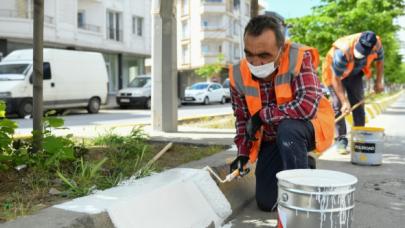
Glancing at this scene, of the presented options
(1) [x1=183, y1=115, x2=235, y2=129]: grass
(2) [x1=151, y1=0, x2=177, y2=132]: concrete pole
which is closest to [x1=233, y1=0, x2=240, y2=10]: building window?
(1) [x1=183, y1=115, x2=235, y2=129]: grass

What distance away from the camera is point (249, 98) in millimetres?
3654

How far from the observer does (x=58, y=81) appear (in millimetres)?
17016

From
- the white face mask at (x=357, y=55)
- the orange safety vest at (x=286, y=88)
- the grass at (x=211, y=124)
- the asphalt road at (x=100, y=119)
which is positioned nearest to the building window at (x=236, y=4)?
the asphalt road at (x=100, y=119)

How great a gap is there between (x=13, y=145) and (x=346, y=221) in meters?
2.95

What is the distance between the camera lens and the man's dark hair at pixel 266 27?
10.6ft

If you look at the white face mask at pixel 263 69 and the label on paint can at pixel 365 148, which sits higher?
the white face mask at pixel 263 69

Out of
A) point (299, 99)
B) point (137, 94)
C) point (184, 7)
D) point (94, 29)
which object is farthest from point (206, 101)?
point (184, 7)

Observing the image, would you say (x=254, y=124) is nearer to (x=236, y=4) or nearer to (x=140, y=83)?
(x=140, y=83)

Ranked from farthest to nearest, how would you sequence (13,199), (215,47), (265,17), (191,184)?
(215,47), (191,184), (265,17), (13,199)

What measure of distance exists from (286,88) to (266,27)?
510 mm

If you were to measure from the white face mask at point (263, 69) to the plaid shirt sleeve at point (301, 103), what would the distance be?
8.0 inches

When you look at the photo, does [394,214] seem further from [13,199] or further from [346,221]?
[13,199]

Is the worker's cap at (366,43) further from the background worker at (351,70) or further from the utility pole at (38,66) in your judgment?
the utility pole at (38,66)

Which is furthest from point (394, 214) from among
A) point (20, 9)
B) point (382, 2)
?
point (20, 9)
